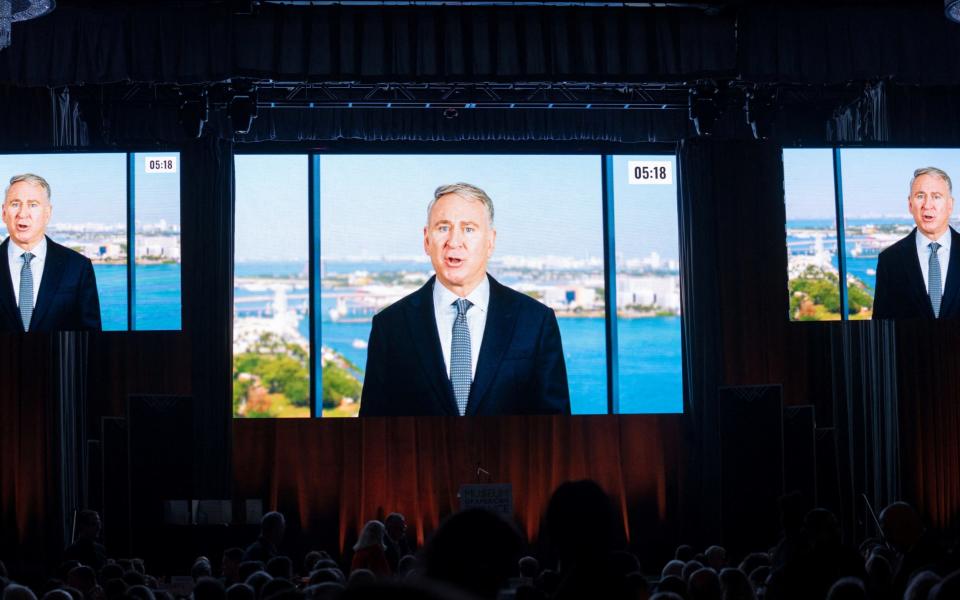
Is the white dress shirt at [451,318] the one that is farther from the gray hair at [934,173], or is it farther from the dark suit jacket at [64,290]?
the gray hair at [934,173]

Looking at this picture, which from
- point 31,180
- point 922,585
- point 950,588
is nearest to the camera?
point 950,588

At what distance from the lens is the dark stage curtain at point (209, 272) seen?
10.6 metres

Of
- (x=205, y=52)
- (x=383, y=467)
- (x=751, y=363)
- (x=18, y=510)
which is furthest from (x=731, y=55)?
(x=18, y=510)

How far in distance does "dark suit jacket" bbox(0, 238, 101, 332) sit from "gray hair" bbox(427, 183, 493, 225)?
10.9 ft

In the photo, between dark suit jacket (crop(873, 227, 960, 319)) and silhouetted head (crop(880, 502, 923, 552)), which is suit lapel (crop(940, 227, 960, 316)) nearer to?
dark suit jacket (crop(873, 227, 960, 319))

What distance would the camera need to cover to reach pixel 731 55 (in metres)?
8.99

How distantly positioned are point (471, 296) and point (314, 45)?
118 inches

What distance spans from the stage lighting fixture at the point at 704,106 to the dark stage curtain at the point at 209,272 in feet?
14.7

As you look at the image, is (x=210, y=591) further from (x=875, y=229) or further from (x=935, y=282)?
(x=935, y=282)

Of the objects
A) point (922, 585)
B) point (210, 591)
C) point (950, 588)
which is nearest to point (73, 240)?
point (210, 591)

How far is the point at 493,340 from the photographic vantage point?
1060cm

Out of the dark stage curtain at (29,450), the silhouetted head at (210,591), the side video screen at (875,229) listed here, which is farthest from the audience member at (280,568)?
the side video screen at (875,229)

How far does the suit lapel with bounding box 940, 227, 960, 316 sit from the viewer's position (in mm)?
10812

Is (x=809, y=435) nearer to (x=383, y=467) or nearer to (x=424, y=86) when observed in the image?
(x=383, y=467)
